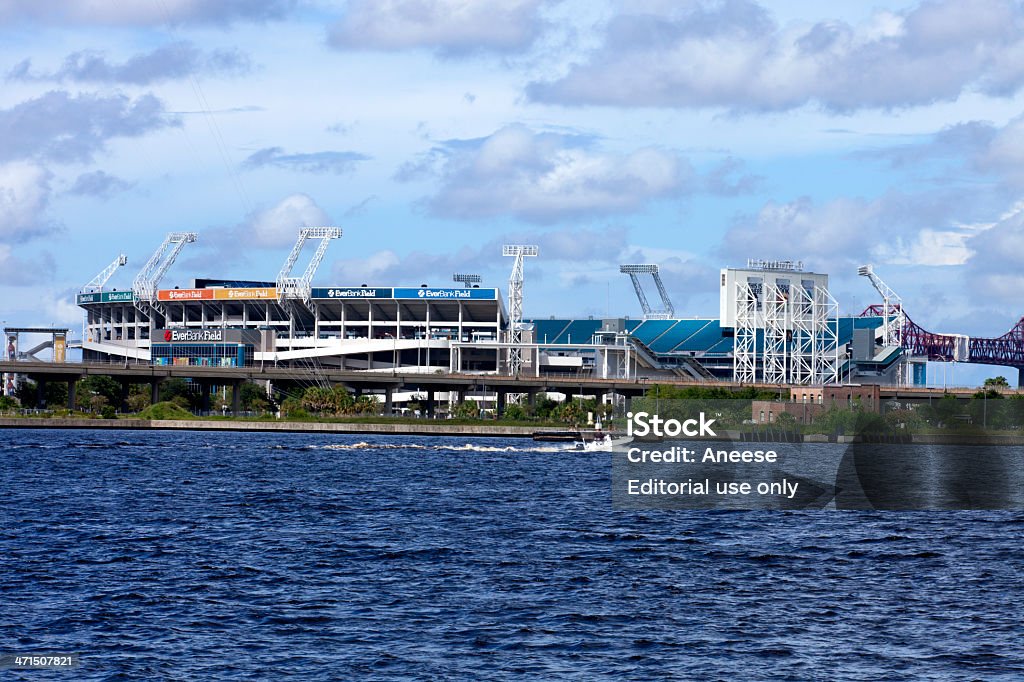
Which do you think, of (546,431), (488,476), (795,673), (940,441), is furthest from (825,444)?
(795,673)

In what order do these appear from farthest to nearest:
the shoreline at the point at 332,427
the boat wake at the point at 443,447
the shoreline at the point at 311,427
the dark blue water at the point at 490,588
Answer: the shoreline at the point at 311,427 < the shoreline at the point at 332,427 < the boat wake at the point at 443,447 < the dark blue water at the point at 490,588

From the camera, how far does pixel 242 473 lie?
10012 cm

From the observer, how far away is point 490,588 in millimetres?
43625

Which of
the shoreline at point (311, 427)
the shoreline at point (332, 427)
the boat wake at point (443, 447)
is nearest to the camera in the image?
the boat wake at point (443, 447)

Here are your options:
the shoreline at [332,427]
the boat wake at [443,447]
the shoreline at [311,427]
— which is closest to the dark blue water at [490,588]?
the boat wake at [443,447]

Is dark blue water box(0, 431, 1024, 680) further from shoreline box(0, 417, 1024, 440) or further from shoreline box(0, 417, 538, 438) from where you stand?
shoreline box(0, 417, 1024, 440)

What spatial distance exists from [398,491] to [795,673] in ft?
180

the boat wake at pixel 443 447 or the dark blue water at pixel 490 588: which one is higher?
the boat wake at pixel 443 447

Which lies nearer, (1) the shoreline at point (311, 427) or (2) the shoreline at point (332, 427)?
(2) the shoreline at point (332, 427)

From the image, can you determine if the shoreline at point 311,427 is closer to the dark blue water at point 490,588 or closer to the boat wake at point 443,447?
the boat wake at point 443,447

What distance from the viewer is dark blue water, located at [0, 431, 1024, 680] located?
32969 mm

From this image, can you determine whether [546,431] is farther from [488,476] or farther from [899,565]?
[899,565]

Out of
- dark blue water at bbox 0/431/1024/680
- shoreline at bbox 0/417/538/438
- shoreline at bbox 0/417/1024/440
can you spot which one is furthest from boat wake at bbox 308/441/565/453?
dark blue water at bbox 0/431/1024/680

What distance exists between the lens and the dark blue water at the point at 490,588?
33.0 m
